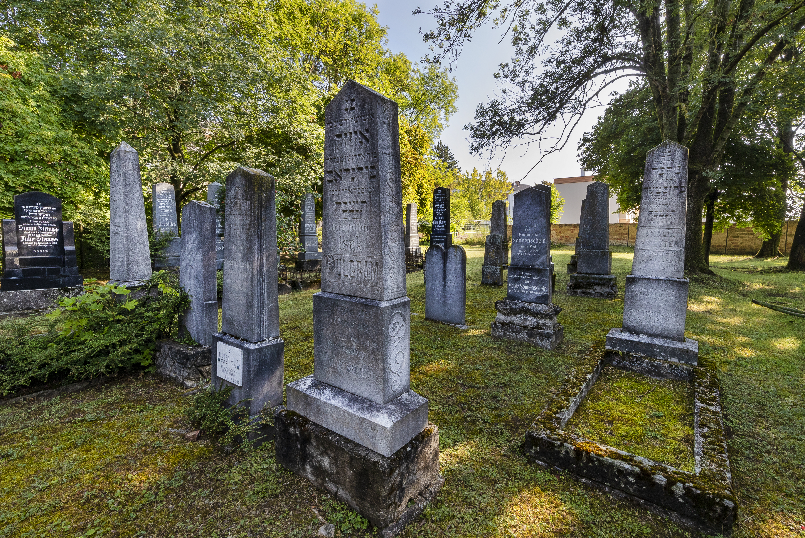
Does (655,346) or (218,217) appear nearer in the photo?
(655,346)

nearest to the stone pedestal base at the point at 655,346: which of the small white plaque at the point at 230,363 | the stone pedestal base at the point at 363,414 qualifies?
the stone pedestal base at the point at 363,414

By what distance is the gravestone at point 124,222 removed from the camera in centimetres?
493

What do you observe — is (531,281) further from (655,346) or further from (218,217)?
(218,217)

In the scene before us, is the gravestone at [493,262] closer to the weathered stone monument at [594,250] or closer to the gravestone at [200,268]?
the weathered stone monument at [594,250]

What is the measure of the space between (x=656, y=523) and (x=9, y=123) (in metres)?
14.4

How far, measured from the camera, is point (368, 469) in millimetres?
2068

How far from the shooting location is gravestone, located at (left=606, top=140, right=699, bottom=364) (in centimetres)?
416

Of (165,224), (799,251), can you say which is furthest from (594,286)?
(165,224)

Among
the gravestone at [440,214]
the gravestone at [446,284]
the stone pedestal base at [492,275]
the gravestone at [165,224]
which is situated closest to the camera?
the gravestone at [446,284]

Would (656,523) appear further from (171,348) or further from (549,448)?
(171,348)

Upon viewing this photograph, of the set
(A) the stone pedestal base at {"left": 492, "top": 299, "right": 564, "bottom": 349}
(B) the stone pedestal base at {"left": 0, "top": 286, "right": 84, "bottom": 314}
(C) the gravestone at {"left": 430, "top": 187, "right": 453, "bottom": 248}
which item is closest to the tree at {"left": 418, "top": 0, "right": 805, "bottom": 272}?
(C) the gravestone at {"left": 430, "top": 187, "right": 453, "bottom": 248}

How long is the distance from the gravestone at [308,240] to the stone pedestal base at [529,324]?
7912mm

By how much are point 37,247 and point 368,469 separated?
30.7ft

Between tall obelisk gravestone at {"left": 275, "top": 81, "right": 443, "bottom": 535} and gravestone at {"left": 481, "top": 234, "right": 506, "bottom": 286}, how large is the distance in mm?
9083
